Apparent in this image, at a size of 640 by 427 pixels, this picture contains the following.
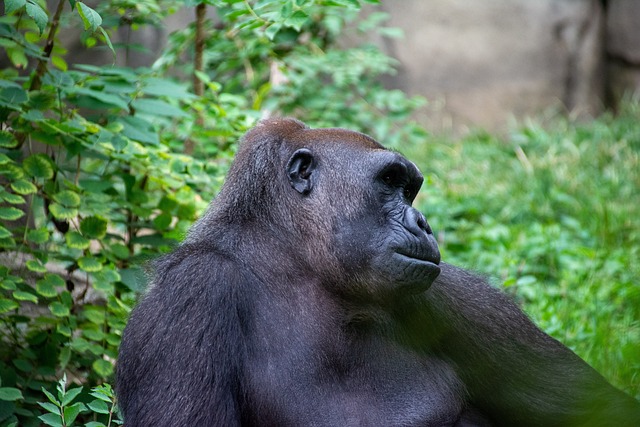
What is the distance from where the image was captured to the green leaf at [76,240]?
4047mm

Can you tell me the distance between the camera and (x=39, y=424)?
12.6 feet

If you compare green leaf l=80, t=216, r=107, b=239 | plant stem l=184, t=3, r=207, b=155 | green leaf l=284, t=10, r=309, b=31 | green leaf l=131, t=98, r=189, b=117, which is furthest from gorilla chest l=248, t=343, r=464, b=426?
plant stem l=184, t=3, r=207, b=155

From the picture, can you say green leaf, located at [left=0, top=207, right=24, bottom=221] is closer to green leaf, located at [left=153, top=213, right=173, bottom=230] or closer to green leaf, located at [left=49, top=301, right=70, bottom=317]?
green leaf, located at [left=49, top=301, right=70, bottom=317]

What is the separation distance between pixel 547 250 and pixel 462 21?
20.4 ft

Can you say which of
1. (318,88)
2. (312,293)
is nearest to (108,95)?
(312,293)

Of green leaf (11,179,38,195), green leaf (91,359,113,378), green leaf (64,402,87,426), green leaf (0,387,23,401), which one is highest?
green leaf (11,179,38,195)

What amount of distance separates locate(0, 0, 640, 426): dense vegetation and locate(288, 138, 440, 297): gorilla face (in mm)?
761

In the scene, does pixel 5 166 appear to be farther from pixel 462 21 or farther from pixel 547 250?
pixel 462 21

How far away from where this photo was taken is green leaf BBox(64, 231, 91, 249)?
4047mm

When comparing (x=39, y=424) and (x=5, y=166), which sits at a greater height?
(x=5, y=166)

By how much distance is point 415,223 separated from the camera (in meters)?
3.27

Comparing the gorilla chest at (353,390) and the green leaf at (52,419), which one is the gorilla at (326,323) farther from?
the green leaf at (52,419)

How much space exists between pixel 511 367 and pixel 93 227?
218 cm

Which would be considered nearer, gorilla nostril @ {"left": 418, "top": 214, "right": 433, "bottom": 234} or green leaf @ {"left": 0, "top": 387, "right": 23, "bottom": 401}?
gorilla nostril @ {"left": 418, "top": 214, "right": 433, "bottom": 234}
